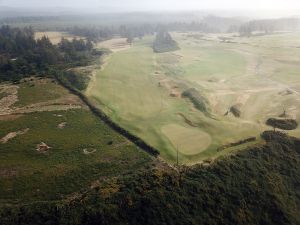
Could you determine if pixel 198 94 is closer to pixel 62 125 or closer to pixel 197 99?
pixel 197 99

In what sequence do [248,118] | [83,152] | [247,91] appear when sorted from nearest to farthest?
[83,152]
[248,118]
[247,91]

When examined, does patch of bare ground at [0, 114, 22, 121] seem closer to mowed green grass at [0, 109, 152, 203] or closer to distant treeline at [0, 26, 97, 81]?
mowed green grass at [0, 109, 152, 203]

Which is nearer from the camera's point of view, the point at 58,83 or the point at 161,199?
the point at 161,199

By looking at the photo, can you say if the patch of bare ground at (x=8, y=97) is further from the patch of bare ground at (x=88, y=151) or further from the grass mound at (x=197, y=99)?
the grass mound at (x=197, y=99)

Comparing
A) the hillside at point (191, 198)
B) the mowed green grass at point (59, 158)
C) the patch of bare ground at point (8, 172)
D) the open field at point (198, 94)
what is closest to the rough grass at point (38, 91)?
the open field at point (198, 94)

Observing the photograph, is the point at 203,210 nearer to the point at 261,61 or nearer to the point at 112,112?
the point at 112,112

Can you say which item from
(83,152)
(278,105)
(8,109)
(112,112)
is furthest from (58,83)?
(278,105)
